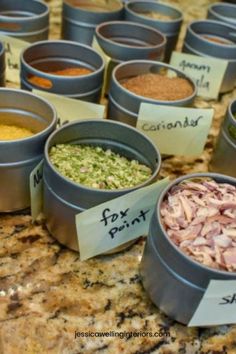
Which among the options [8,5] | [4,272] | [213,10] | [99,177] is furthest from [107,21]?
[4,272]

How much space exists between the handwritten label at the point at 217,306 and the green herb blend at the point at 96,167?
0.65ft

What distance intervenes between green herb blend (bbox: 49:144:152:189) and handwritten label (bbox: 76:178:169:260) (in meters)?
0.04

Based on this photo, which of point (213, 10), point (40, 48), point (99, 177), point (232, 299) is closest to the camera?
point (232, 299)

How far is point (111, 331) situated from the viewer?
558mm

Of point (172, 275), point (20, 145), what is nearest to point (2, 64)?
point (20, 145)

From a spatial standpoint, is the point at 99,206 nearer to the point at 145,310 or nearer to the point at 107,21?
the point at 145,310

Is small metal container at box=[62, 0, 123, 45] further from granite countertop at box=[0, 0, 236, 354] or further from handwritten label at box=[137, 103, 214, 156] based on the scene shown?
granite countertop at box=[0, 0, 236, 354]

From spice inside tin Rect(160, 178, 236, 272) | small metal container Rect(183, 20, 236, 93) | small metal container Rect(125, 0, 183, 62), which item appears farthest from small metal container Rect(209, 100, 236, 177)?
small metal container Rect(125, 0, 183, 62)

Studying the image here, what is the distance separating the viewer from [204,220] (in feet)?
1.82

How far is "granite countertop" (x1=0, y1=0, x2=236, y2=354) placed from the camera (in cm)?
54

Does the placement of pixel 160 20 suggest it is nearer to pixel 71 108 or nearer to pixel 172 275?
pixel 71 108

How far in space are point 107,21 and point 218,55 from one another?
0.28 metres

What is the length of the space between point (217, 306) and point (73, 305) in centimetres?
19

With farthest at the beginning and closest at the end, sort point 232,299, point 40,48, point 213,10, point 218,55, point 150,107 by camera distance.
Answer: point 213,10, point 218,55, point 40,48, point 150,107, point 232,299
